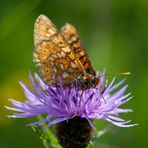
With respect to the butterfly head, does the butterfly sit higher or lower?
higher

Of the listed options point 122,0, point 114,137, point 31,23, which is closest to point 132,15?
point 122,0

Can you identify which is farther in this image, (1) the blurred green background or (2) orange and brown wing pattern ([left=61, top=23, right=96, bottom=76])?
(1) the blurred green background

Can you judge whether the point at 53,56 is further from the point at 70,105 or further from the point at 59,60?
the point at 70,105

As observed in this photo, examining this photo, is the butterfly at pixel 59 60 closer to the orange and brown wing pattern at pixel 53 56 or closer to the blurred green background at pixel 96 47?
the orange and brown wing pattern at pixel 53 56

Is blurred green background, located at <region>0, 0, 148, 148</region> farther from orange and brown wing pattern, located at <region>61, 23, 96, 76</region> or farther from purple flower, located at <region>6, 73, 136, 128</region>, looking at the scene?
purple flower, located at <region>6, 73, 136, 128</region>

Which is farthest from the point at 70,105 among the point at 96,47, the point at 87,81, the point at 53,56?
the point at 96,47

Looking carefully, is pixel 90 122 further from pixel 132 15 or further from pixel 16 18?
pixel 132 15

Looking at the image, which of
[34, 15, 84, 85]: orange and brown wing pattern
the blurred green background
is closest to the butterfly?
[34, 15, 84, 85]: orange and brown wing pattern

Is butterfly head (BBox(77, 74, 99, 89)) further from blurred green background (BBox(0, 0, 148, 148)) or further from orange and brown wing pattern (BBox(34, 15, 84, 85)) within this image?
blurred green background (BBox(0, 0, 148, 148))
